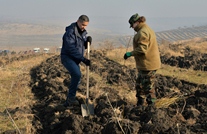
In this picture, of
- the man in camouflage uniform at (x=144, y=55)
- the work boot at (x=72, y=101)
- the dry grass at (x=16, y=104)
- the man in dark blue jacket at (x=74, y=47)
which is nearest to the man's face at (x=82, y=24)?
the man in dark blue jacket at (x=74, y=47)

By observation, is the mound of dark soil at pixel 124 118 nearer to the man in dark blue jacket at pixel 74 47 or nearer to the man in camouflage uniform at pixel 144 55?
the man in camouflage uniform at pixel 144 55

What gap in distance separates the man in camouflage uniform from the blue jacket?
98 centimetres

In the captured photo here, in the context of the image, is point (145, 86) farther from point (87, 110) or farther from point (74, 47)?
point (74, 47)

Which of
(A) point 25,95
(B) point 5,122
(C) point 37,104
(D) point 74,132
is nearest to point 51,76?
(A) point 25,95

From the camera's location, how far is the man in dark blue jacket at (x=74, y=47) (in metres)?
5.44

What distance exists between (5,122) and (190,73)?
7.65 m

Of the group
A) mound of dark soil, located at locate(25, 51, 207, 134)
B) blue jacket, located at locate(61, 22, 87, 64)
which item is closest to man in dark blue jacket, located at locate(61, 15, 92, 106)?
blue jacket, located at locate(61, 22, 87, 64)

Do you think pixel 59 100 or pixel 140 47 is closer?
pixel 140 47

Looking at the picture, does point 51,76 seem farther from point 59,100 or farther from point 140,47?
point 140,47

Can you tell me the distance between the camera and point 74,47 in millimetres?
5480

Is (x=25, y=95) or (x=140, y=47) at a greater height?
(x=140, y=47)

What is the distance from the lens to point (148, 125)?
161 inches

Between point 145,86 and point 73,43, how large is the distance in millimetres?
1596

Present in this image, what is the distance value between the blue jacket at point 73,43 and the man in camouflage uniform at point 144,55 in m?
0.98
